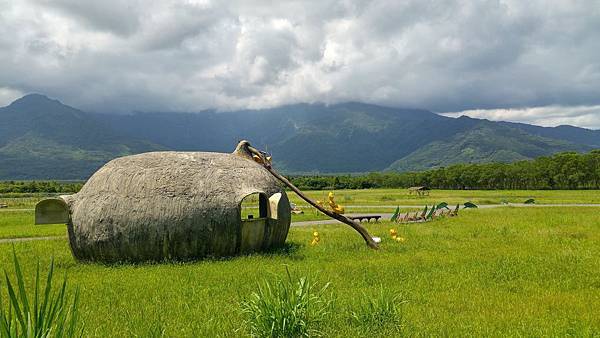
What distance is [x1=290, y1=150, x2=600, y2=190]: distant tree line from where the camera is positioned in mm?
98875

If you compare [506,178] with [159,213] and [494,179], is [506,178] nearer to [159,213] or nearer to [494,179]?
[494,179]

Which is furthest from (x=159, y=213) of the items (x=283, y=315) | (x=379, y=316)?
(x=379, y=316)

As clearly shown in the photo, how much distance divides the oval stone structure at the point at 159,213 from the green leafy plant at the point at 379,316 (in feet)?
26.4

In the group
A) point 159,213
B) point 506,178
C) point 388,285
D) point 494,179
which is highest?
point 159,213

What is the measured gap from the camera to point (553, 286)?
1174cm

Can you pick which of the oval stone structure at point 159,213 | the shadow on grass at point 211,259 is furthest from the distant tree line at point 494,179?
the shadow on grass at point 211,259

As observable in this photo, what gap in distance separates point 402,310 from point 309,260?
6.43 metres

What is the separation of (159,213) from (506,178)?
11020 centimetres

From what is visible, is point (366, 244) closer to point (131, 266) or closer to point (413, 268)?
point (413, 268)

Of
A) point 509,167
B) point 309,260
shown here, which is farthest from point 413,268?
point 509,167

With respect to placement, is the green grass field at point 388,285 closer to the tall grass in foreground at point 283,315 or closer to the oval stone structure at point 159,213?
the tall grass in foreground at point 283,315

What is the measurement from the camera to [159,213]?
50.6ft

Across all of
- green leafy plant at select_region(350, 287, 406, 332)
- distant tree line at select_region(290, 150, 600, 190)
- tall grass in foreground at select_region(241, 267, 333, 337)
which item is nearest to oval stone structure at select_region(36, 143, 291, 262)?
tall grass in foreground at select_region(241, 267, 333, 337)

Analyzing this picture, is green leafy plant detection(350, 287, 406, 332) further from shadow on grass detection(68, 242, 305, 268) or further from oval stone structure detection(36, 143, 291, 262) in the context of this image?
oval stone structure detection(36, 143, 291, 262)
